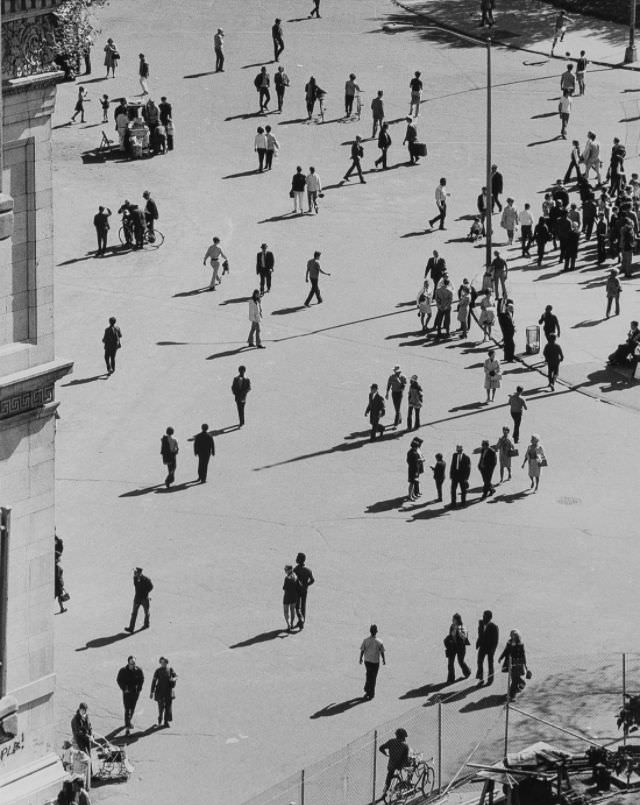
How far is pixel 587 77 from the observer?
7750cm

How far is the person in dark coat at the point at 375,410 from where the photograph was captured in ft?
167

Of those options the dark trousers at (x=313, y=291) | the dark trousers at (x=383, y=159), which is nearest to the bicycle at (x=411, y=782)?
the dark trousers at (x=313, y=291)

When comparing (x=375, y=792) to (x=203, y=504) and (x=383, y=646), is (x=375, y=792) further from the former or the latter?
(x=203, y=504)

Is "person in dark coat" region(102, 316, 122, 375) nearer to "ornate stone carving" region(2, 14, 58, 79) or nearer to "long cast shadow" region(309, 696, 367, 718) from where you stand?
"long cast shadow" region(309, 696, 367, 718)

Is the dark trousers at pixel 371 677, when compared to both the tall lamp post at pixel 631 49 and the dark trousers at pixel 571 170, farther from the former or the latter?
the tall lamp post at pixel 631 49

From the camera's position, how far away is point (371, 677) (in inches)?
1583

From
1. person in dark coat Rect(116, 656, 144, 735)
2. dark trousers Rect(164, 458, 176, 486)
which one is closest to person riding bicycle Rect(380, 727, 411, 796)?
person in dark coat Rect(116, 656, 144, 735)

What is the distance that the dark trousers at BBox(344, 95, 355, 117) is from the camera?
2881 inches

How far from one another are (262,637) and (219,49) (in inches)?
1518

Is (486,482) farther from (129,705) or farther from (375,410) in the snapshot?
(129,705)

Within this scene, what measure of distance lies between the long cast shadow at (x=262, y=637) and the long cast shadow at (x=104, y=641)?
2023mm

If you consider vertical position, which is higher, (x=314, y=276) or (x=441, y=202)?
(x=441, y=202)

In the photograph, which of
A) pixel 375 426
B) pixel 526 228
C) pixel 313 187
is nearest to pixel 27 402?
pixel 375 426

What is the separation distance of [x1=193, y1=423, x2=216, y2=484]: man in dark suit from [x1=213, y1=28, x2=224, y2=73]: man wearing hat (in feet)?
101
